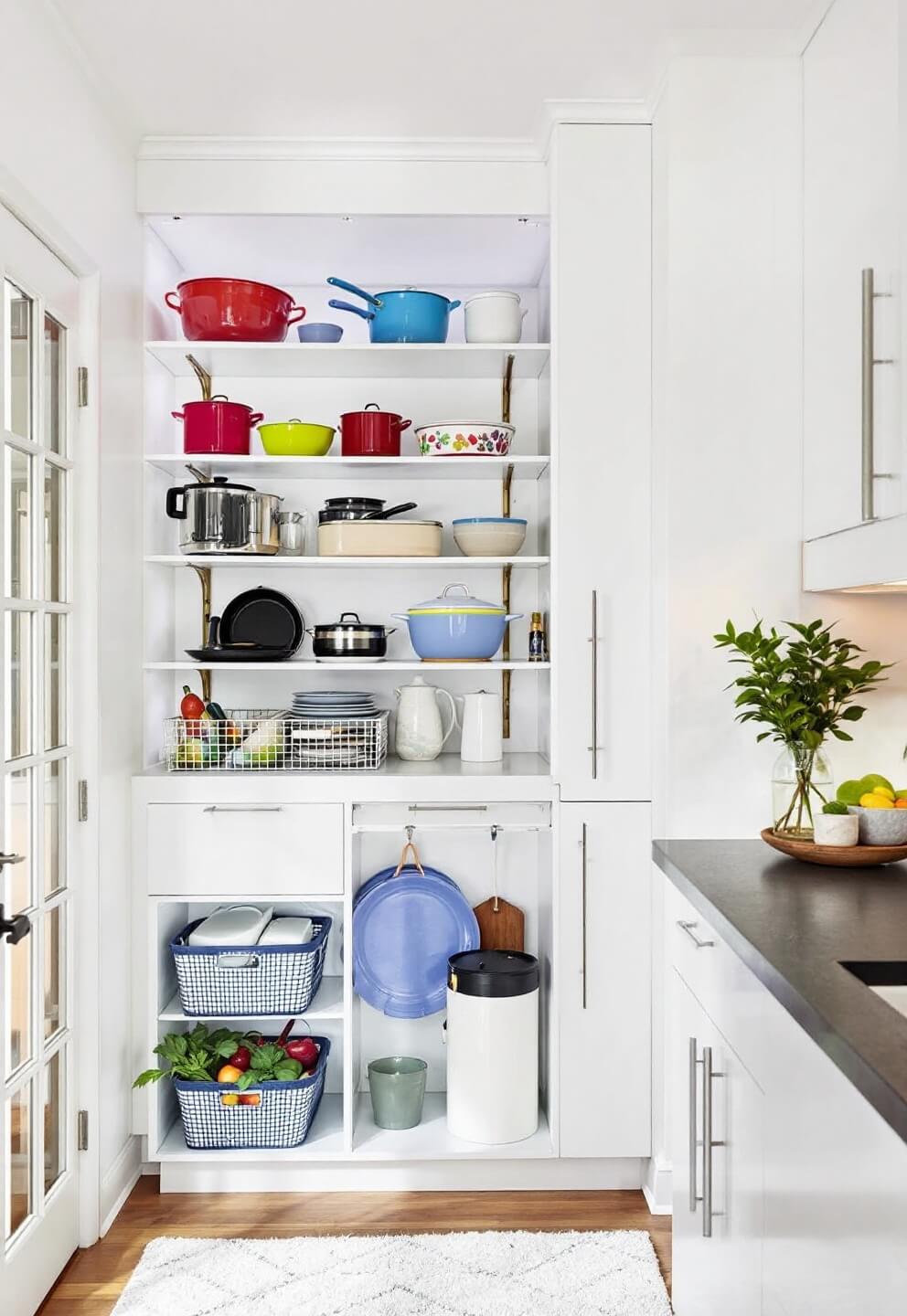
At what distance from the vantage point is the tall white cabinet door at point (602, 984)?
9.03 ft

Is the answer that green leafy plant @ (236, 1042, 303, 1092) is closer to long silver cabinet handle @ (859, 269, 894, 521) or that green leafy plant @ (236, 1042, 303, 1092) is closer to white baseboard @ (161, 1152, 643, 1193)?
white baseboard @ (161, 1152, 643, 1193)

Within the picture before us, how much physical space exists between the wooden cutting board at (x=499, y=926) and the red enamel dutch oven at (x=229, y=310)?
1.73m

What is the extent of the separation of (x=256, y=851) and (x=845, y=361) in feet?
5.92

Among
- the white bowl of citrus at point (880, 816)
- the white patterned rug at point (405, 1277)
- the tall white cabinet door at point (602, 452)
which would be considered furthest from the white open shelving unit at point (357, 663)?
the white bowl of citrus at point (880, 816)

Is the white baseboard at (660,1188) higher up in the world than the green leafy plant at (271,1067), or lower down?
lower down

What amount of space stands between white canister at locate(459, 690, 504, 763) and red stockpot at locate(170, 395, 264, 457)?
3.02 ft

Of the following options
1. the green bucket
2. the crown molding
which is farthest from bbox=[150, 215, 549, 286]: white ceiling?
the green bucket

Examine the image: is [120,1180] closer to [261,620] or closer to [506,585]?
[261,620]

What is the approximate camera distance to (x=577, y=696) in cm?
276

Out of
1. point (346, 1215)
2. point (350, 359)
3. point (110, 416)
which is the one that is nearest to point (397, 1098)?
point (346, 1215)

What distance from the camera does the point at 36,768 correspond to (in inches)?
90.4

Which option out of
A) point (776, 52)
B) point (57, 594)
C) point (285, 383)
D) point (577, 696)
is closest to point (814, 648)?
point (577, 696)

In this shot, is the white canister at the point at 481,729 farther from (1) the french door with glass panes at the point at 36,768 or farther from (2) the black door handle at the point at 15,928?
(2) the black door handle at the point at 15,928

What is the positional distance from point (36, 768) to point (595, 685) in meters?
1.32
